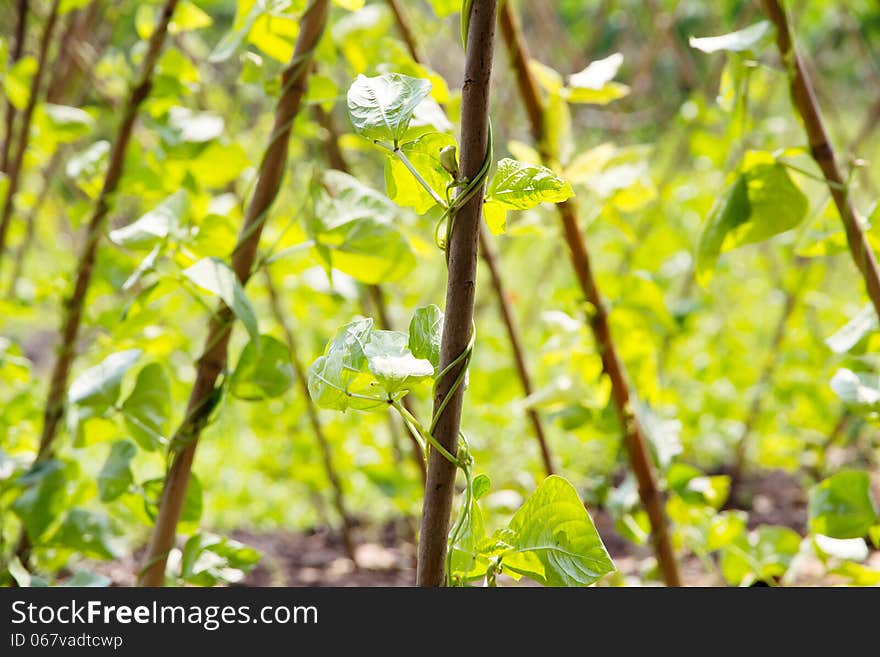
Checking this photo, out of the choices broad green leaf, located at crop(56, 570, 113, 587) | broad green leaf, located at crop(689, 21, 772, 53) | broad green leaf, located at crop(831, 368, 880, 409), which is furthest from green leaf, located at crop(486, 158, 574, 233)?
broad green leaf, located at crop(56, 570, 113, 587)

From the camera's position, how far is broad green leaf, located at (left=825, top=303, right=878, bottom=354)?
0.63m

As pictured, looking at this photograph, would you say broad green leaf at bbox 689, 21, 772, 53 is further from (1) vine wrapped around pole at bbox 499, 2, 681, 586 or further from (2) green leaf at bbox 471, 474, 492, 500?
(2) green leaf at bbox 471, 474, 492, 500

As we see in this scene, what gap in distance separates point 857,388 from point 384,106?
0.42m

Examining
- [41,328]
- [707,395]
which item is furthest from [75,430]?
[41,328]

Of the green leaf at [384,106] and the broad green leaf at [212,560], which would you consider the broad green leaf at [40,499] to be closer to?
the broad green leaf at [212,560]

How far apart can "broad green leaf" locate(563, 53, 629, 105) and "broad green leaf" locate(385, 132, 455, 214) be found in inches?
13.6

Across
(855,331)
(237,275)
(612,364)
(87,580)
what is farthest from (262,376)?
(855,331)

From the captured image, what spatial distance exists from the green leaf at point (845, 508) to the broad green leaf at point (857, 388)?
3.3 inches

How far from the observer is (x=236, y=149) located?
74 centimetres

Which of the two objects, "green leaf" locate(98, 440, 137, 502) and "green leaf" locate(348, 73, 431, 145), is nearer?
"green leaf" locate(348, 73, 431, 145)

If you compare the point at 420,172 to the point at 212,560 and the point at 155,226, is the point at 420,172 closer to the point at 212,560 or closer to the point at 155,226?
the point at 155,226

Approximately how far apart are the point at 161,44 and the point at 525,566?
57cm

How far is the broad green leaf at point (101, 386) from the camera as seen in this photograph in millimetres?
625

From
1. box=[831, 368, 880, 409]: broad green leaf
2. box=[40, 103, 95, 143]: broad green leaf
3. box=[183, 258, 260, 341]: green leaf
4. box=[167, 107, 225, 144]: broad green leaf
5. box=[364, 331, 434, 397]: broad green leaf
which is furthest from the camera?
box=[40, 103, 95, 143]: broad green leaf
